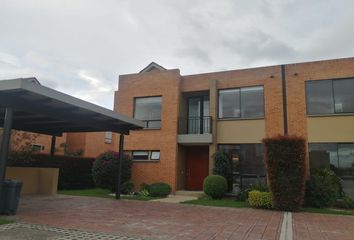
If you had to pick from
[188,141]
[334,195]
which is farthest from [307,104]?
[188,141]

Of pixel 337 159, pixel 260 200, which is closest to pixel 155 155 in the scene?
pixel 260 200

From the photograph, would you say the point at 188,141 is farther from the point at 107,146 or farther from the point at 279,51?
the point at 107,146

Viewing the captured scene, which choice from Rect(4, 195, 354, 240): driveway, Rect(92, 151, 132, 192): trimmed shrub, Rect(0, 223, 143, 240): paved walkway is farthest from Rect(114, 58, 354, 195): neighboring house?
Rect(0, 223, 143, 240): paved walkway

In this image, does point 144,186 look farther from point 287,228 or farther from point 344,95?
point 344,95

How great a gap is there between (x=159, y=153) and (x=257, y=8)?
11.4m

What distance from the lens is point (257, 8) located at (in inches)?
452

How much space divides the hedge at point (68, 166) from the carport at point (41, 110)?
3.02 meters

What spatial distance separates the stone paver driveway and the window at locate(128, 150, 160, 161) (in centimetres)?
792

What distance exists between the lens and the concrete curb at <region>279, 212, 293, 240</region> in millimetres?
8139

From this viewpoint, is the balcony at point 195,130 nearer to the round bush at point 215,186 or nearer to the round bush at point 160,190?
the round bush at point 215,186

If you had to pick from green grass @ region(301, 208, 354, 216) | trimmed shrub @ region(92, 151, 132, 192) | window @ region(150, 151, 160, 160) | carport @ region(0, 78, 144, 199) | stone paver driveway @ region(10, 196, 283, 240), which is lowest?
stone paver driveway @ region(10, 196, 283, 240)

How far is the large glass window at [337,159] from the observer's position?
16.4 m

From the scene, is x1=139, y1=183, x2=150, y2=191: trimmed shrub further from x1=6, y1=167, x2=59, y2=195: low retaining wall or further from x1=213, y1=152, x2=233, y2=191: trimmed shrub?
x1=6, y1=167, x2=59, y2=195: low retaining wall

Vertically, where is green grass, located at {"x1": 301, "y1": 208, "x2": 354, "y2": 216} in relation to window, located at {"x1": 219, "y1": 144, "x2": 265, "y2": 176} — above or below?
below
